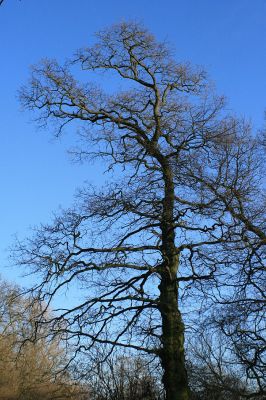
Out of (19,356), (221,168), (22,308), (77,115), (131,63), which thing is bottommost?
(19,356)

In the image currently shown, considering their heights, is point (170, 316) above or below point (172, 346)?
above

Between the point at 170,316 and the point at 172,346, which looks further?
the point at 170,316

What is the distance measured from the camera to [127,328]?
1467cm

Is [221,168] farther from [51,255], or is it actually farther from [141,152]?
[51,255]

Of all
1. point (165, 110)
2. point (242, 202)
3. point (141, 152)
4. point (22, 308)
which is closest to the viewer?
point (242, 202)

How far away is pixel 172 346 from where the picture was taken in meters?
14.4

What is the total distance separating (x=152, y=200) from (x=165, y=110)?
4531 millimetres

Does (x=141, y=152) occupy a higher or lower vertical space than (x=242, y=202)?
higher

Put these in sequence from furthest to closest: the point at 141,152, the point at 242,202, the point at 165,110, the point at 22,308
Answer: the point at 165,110, the point at 141,152, the point at 22,308, the point at 242,202

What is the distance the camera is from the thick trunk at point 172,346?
1398 centimetres

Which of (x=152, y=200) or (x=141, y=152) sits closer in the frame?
(x=152, y=200)

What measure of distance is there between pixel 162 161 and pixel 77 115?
12.1 feet

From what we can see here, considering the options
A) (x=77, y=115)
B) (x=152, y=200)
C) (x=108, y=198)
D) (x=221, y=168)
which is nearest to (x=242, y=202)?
(x=221, y=168)

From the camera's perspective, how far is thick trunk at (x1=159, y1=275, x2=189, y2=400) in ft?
45.9
